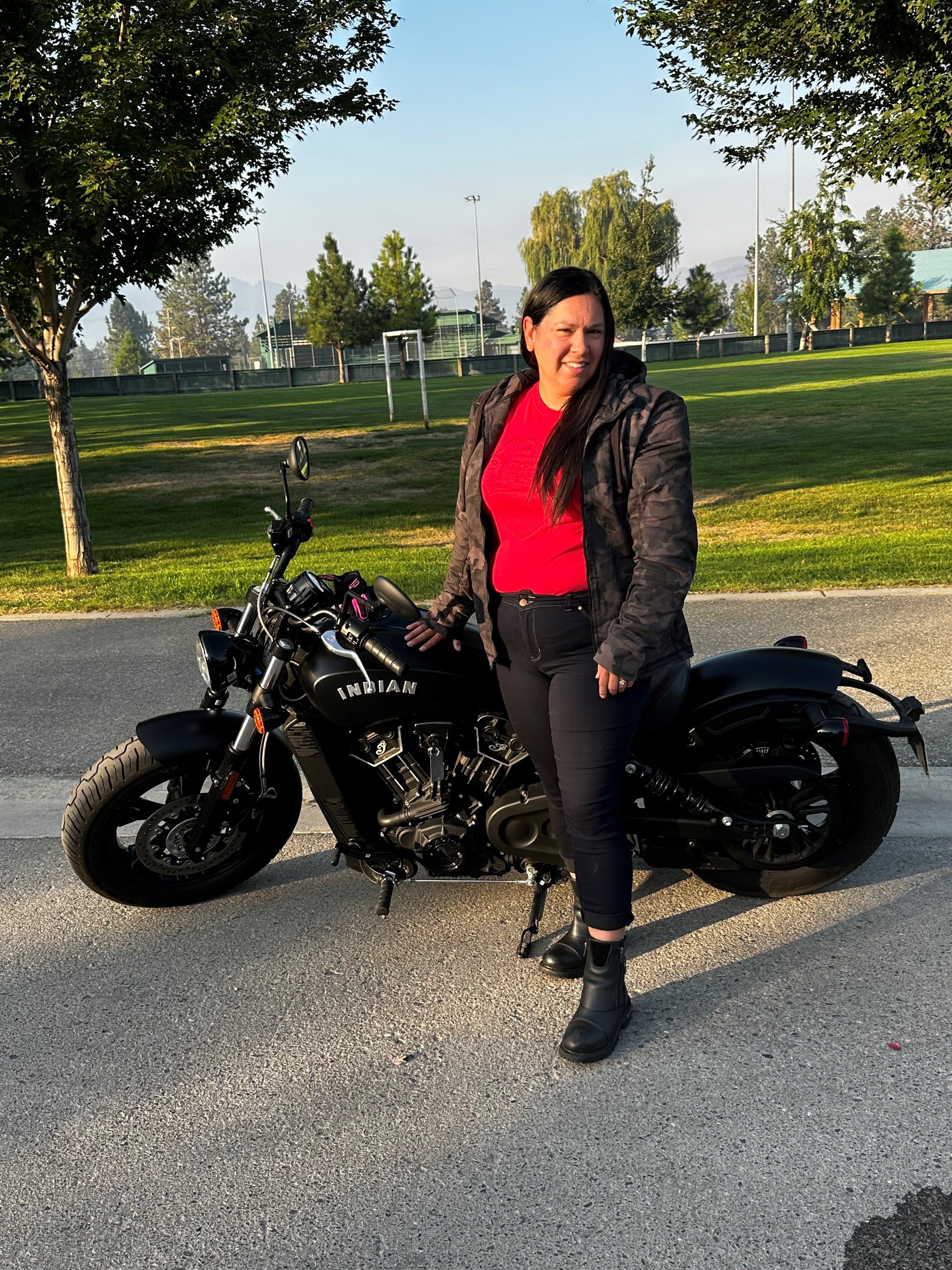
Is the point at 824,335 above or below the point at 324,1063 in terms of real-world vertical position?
above

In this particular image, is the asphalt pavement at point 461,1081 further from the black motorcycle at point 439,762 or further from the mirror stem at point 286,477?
the mirror stem at point 286,477

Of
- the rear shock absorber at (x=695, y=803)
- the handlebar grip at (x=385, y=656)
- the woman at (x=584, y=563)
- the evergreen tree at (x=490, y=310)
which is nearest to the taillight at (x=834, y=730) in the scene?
the rear shock absorber at (x=695, y=803)

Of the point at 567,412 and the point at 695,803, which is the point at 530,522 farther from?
the point at 695,803

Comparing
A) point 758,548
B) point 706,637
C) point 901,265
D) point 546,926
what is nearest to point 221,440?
point 758,548

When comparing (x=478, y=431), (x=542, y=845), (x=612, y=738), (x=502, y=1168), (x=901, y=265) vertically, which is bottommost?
(x=502, y=1168)

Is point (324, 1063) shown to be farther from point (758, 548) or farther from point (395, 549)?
point (395, 549)

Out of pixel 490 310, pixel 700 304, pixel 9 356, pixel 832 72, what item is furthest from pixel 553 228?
pixel 832 72

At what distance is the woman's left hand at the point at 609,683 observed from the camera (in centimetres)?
255

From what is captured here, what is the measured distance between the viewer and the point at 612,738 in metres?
2.67

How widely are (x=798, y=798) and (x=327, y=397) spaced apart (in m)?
38.1

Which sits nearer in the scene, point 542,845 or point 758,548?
point 542,845

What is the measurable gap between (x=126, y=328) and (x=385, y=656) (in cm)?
19160

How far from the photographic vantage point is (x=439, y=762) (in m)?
3.12

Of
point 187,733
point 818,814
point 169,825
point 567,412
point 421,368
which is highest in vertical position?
point 421,368
